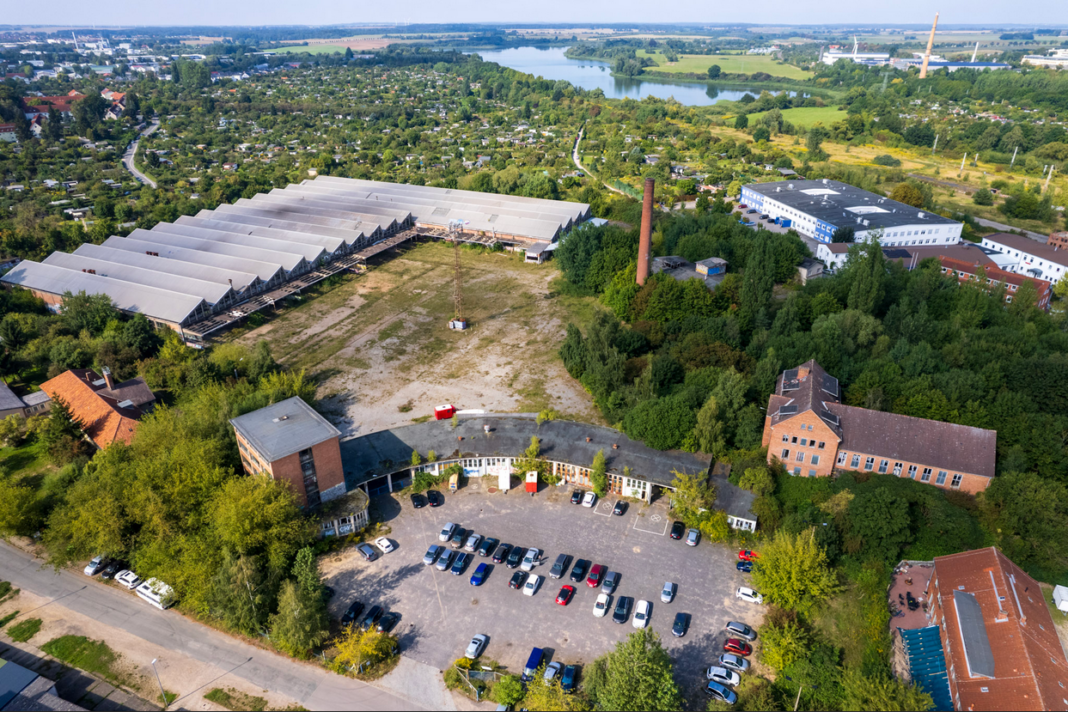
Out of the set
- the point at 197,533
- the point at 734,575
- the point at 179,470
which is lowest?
the point at 734,575

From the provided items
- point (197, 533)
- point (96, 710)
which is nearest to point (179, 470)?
point (197, 533)

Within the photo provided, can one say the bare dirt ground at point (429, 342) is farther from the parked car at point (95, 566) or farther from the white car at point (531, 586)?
the parked car at point (95, 566)

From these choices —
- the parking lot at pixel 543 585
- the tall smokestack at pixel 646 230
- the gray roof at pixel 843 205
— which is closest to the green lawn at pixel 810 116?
the gray roof at pixel 843 205

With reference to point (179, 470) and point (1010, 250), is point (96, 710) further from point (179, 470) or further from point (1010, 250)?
point (1010, 250)

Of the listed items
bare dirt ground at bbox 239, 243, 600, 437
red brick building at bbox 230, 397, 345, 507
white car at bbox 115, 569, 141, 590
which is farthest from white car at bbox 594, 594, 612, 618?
white car at bbox 115, 569, 141, 590

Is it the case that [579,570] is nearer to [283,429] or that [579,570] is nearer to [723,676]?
[723,676]
